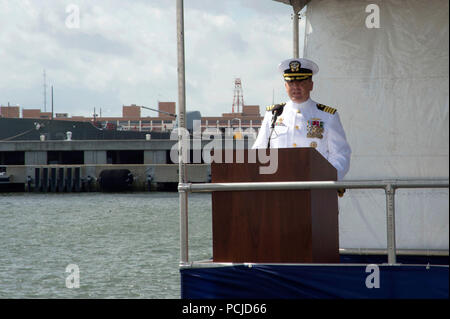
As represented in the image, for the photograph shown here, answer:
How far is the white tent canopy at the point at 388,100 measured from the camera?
7.21 meters

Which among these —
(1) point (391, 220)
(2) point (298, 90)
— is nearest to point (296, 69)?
(2) point (298, 90)

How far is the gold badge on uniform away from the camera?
6.29m

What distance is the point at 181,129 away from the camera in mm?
5648

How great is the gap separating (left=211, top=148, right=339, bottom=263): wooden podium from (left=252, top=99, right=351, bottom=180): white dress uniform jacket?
0.79 meters

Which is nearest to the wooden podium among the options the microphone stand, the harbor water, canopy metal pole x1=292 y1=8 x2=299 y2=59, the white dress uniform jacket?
the white dress uniform jacket

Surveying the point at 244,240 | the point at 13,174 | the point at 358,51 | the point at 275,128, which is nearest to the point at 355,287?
the point at 244,240

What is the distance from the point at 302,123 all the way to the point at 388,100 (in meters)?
1.66

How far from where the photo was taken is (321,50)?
7.98m

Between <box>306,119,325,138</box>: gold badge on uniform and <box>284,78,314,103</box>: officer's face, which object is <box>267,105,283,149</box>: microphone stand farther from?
<box>306,119,325,138</box>: gold badge on uniform

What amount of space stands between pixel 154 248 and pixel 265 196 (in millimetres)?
23589

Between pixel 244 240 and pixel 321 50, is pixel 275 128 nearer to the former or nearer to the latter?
pixel 244 240

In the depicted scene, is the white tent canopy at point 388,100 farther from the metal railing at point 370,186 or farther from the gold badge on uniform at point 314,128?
the metal railing at point 370,186

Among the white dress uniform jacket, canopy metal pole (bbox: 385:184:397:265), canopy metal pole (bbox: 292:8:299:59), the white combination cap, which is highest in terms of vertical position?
canopy metal pole (bbox: 292:8:299:59)
